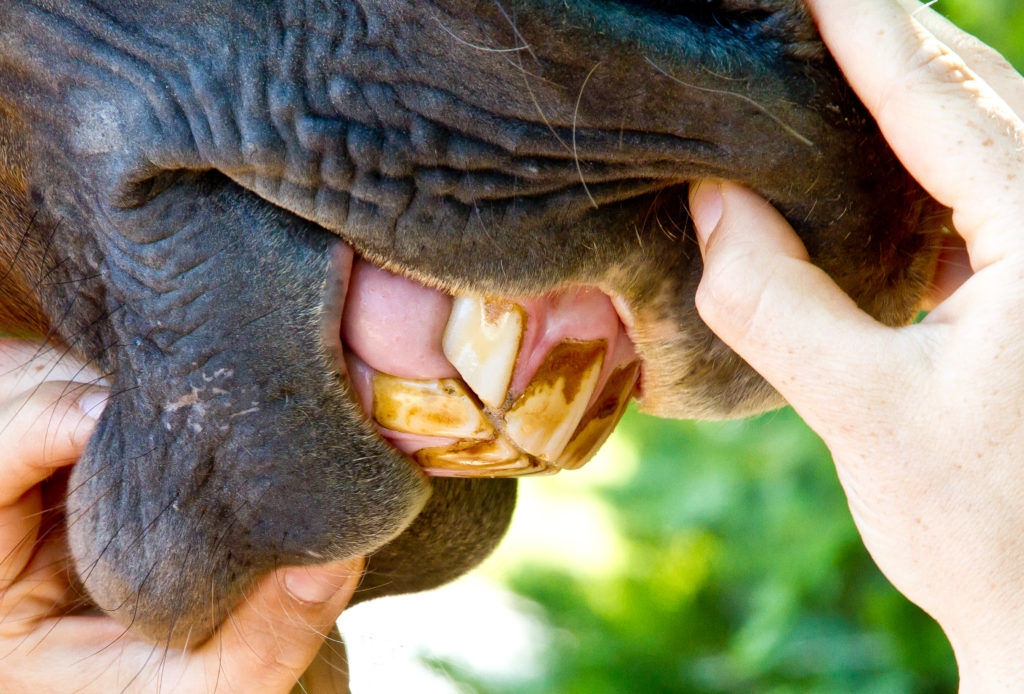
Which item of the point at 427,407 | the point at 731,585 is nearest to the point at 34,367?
the point at 427,407

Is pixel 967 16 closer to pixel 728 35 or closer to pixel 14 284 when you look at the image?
pixel 728 35

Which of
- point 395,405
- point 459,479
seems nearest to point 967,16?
point 459,479

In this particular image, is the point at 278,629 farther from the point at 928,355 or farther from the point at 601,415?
the point at 928,355

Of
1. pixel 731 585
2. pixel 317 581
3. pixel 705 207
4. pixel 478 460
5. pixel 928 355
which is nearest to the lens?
pixel 928 355

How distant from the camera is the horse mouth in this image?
1.04 m

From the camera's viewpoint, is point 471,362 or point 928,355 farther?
point 471,362

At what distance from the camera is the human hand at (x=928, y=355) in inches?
34.3

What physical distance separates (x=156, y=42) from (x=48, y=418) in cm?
42

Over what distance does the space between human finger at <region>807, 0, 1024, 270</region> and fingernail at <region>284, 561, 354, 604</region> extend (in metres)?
0.69

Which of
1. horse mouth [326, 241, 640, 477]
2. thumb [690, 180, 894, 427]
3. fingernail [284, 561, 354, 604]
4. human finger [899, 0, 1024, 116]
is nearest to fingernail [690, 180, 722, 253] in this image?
thumb [690, 180, 894, 427]

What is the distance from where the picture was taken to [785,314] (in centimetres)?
92

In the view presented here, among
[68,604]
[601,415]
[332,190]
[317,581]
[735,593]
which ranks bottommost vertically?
[735,593]

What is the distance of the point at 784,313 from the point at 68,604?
92 cm

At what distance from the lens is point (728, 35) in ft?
3.22
